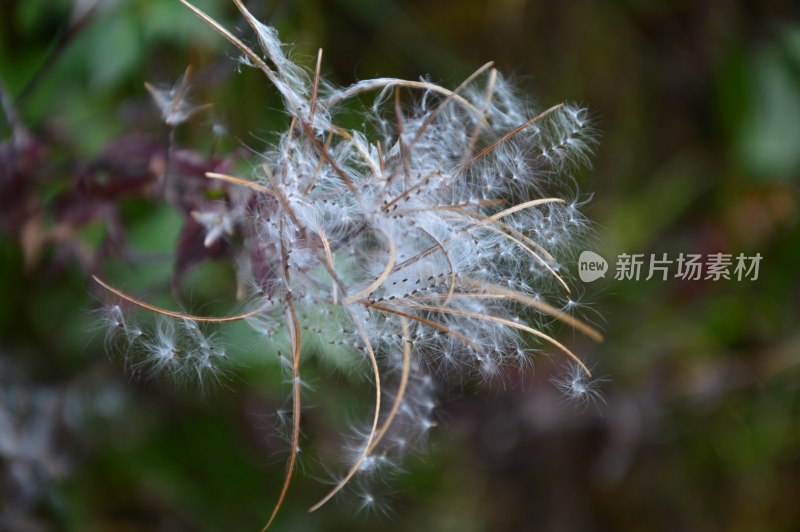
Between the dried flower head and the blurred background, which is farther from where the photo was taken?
the blurred background

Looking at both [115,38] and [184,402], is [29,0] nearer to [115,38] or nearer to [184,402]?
[115,38]

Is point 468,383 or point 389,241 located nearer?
point 389,241

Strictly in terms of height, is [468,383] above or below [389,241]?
below

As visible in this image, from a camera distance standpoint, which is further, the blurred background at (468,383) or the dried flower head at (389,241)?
the blurred background at (468,383)

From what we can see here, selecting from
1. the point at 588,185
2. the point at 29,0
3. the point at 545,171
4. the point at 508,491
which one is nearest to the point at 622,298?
the point at 588,185
